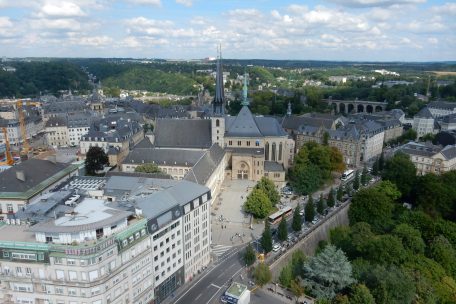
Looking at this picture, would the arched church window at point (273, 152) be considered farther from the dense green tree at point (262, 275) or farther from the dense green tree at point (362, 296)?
the dense green tree at point (362, 296)

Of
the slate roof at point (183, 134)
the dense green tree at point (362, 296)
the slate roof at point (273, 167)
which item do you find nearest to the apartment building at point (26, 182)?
the slate roof at point (183, 134)

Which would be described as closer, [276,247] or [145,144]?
[276,247]

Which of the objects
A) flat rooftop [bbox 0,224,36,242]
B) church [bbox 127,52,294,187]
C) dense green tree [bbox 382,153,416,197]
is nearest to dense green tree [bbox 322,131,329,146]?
church [bbox 127,52,294,187]

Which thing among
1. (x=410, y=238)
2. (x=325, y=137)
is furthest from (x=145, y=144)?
(x=410, y=238)

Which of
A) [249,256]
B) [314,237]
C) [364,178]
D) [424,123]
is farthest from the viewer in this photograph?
[424,123]

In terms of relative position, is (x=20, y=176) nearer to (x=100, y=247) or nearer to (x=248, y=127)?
(x=100, y=247)

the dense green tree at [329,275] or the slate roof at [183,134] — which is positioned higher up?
the slate roof at [183,134]
